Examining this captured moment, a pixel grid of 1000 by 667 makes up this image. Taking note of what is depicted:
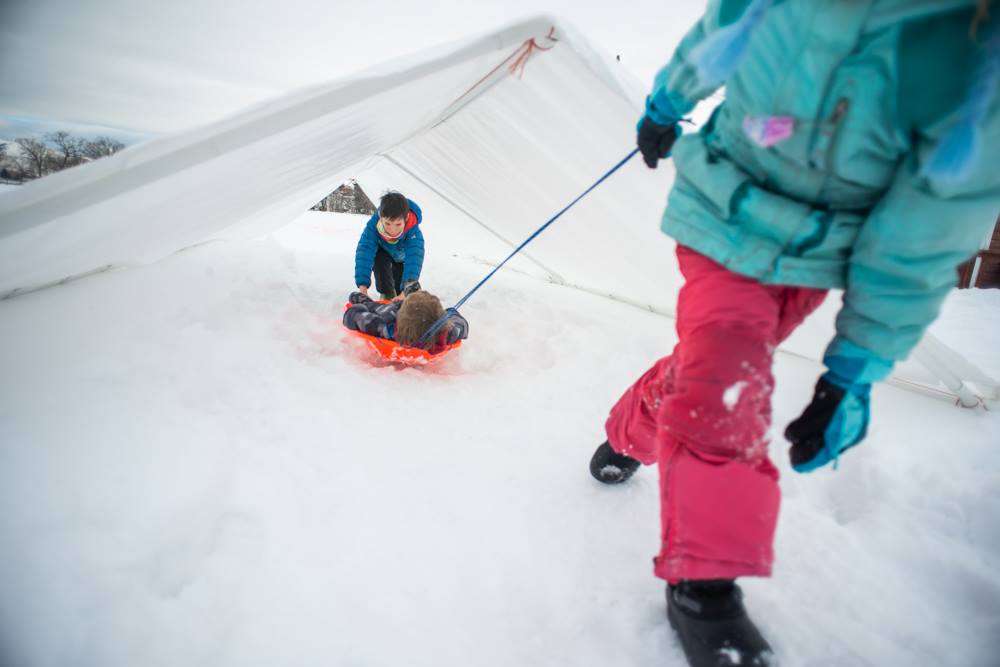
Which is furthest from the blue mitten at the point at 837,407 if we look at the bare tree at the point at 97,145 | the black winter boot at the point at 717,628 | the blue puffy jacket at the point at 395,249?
the blue puffy jacket at the point at 395,249

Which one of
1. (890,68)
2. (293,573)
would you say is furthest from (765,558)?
(293,573)

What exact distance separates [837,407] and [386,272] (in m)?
2.37

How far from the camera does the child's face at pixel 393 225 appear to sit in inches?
91.5

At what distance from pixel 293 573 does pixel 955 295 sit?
5.54m

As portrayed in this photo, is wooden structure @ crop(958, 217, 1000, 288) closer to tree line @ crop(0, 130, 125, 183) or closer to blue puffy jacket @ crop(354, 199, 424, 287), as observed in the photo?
blue puffy jacket @ crop(354, 199, 424, 287)

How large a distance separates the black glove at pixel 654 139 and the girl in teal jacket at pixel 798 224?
11 cm

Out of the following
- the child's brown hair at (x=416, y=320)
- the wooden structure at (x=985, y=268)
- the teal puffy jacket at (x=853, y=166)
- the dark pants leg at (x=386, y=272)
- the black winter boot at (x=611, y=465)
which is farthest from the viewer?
the wooden structure at (x=985, y=268)

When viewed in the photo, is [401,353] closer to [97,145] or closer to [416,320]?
[416,320]

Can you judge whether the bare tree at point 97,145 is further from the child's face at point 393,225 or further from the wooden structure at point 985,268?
the wooden structure at point 985,268

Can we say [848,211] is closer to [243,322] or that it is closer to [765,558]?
[765,558]

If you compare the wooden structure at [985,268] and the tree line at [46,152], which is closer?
the tree line at [46,152]

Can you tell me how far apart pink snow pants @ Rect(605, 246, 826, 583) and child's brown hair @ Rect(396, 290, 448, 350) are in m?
1.20

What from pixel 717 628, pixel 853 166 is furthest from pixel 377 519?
pixel 853 166

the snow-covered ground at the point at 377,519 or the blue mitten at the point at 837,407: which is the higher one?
the blue mitten at the point at 837,407
